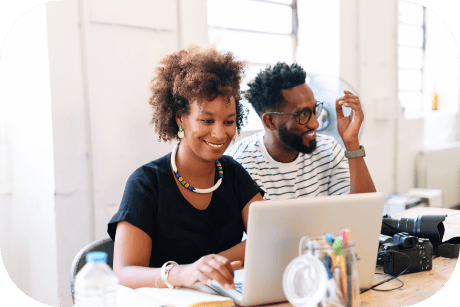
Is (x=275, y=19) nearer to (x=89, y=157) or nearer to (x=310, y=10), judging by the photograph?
(x=310, y=10)

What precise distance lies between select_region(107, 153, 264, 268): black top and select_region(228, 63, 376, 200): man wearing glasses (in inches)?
15.2

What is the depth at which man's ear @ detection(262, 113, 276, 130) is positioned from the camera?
1.89 metres

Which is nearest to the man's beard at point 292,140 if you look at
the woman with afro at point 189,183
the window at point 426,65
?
the woman with afro at point 189,183

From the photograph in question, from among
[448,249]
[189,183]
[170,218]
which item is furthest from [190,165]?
[448,249]

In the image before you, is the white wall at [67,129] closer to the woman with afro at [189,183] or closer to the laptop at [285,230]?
the woman with afro at [189,183]

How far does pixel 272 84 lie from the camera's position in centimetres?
192

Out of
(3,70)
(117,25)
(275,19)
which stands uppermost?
(275,19)

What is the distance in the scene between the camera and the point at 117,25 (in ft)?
6.08

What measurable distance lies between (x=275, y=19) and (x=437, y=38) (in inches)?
89.6

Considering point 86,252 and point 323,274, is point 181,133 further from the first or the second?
point 323,274

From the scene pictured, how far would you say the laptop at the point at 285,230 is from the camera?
2.94ft

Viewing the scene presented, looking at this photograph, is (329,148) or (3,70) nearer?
(3,70)

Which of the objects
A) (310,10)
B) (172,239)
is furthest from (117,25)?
(310,10)

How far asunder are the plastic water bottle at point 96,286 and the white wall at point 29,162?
3.13 ft
